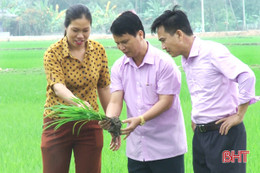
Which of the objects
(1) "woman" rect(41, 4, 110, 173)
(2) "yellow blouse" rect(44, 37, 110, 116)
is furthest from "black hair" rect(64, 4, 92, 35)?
(2) "yellow blouse" rect(44, 37, 110, 116)

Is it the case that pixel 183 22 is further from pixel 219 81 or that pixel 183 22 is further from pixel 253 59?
pixel 253 59

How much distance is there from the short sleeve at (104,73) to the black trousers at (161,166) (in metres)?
0.47

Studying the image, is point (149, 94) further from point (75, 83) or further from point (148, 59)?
point (75, 83)

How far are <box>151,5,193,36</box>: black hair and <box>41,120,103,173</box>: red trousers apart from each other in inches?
25.5

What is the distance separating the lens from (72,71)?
9.30 ft

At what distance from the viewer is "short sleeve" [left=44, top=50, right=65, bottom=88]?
109 inches

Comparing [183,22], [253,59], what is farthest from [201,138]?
[253,59]

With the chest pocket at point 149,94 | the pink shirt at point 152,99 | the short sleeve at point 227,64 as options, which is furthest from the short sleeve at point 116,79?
the short sleeve at point 227,64

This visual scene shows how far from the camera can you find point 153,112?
103 inches

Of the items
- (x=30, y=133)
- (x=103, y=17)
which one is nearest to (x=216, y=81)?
(x=30, y=133)

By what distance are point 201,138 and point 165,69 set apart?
367 millimetres

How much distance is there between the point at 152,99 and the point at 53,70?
53 centimetres

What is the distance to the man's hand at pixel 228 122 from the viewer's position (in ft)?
8.25

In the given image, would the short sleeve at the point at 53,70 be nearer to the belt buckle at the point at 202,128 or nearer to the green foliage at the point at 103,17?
the belt buckle at the point at 202,128
